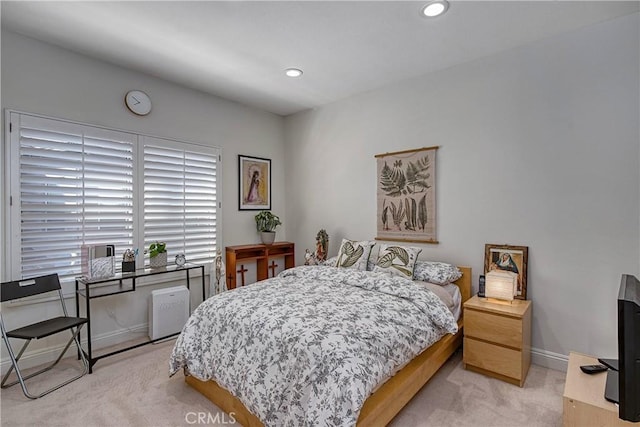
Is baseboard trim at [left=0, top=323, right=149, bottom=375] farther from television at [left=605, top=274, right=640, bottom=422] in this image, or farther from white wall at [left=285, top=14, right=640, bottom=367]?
television at [left=605, top=274, right=640, bottom=422]

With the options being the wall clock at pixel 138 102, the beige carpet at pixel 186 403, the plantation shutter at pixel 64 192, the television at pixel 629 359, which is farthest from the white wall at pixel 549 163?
the plantation shutter at pixel 64 192

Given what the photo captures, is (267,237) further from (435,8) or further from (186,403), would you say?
(435,8)

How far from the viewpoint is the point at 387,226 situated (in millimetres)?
3592

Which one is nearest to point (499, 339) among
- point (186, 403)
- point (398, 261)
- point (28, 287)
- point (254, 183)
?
point (398, 261)

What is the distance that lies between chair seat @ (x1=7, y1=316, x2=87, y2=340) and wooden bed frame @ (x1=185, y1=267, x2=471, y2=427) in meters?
1.00

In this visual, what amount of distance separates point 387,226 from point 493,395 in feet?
6.01

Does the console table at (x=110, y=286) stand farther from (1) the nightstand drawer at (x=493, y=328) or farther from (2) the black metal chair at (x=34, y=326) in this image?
(1) the nightstand drawer at (x=493, y=328)

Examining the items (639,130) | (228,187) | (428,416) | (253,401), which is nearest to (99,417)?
(253,401)

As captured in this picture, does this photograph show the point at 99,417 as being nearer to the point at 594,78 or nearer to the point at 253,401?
the point at 253,401

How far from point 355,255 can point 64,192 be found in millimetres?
2742

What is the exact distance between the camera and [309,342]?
1.70 metres

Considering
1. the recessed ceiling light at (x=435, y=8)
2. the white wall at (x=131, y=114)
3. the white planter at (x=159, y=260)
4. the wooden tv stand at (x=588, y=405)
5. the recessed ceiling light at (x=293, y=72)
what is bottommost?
the wooden tv stand at (x=588, y=405)

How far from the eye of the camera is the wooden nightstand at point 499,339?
2.33 meters

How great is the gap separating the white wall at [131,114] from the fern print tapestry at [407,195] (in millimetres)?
1704
